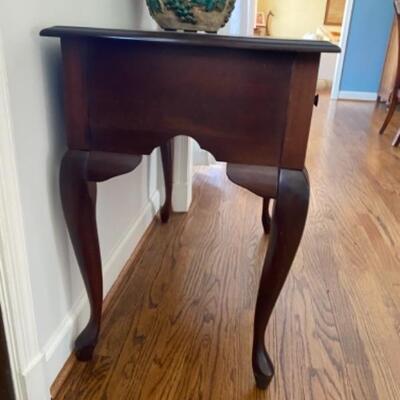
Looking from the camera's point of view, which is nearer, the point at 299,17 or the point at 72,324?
the point at 72,324

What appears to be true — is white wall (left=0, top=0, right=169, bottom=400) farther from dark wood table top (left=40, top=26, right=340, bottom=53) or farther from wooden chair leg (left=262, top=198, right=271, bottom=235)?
wooden chair leg (left=262, top=198, right=271, bottom=235)

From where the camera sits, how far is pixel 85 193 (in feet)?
2.90

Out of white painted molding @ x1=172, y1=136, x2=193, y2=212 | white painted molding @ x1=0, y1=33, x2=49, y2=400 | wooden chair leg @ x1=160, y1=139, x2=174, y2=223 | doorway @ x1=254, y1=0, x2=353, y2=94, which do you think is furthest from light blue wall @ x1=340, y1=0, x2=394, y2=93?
white painted molding @ x1=0, y1=33, x2=49, y2=400

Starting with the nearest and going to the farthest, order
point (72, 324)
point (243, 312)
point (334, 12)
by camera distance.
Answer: point (72, 324)
point (243, 312)
point (334, 12)

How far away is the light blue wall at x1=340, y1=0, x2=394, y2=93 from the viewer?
13.8 ft

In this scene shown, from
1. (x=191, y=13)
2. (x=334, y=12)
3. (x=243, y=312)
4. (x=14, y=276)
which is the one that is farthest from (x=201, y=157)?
(x=334, y=12)

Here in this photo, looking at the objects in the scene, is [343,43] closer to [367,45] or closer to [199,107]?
[367,45]

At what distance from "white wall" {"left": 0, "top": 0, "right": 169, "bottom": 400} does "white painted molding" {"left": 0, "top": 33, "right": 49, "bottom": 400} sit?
2 centimetres

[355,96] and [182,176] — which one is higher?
[182,176]

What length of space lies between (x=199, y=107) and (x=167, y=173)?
0.85 metres

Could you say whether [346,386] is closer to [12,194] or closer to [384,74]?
[12,194]

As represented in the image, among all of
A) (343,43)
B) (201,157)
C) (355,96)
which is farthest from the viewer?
(355,96)

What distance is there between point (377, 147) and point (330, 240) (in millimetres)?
1502

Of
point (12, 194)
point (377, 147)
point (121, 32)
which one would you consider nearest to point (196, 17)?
point (121, 32)
